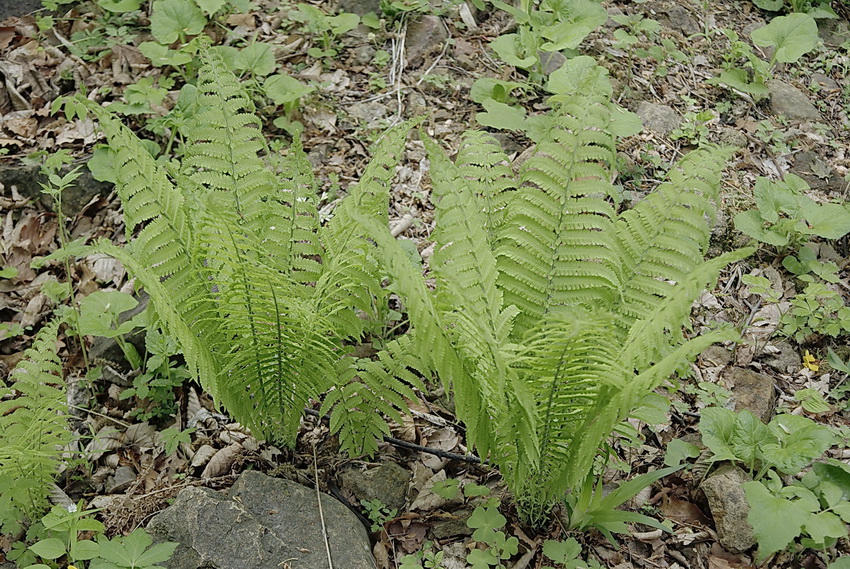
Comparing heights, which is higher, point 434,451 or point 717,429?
point 717,429

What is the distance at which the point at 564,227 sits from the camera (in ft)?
7.08

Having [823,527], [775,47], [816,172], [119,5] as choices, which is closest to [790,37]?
[775,47]

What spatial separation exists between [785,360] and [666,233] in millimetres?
1275

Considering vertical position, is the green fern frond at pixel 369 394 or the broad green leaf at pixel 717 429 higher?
the green fern frond at pixel 369 394

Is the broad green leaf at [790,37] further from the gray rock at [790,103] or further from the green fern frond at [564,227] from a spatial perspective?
the green fern frond at [564,227]

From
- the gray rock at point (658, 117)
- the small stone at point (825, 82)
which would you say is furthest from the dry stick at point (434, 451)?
the small stone at point (825, 82)

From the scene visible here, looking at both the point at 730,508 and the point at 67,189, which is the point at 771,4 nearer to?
the point at 730,508

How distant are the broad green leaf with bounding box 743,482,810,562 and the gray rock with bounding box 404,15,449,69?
10.2ft

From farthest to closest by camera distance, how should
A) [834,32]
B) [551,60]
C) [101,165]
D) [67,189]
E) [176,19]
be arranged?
[834,32] < [551,60] < [176,19] < [67,189] < [101,165]

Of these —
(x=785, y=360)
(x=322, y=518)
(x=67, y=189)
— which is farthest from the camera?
(x=67, y=189)

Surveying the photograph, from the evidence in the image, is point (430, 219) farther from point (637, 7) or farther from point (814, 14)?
point (814, 14)

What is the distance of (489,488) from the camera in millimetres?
2473

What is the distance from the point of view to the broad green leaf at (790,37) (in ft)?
13.4

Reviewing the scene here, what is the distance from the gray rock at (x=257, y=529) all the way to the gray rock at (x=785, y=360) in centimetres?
186
